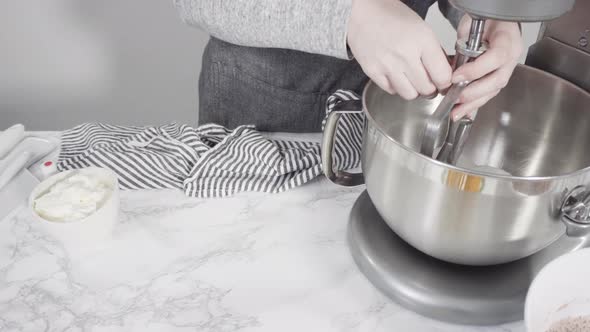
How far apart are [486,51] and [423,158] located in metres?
0.16

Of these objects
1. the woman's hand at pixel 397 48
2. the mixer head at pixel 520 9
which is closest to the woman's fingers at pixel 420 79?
the woman's hand at pixel 397 48

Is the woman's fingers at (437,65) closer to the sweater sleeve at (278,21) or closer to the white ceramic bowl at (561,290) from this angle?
the sweater sleeve at (278,21)

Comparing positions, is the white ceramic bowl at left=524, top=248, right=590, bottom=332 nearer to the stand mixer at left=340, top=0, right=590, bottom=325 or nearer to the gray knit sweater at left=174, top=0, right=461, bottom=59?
the stand mixer at left=340, top=0, right=590, bottom=325

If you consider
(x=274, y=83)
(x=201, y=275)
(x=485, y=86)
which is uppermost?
(x=485, y=86)

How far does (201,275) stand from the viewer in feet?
1.90

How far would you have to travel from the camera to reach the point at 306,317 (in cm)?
53

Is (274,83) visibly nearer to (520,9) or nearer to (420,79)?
(420,79)

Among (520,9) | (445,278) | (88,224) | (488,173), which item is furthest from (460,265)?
(88,224)

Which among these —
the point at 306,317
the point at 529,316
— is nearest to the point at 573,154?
the point at 529,316

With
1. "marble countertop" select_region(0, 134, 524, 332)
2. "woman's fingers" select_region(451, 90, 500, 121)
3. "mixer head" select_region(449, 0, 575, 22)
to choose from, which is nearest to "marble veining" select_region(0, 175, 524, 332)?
"marble countertop" select_region(0, 134, 524, 332)

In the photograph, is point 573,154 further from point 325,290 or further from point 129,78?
point 129,78

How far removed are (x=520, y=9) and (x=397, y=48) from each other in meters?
0.16

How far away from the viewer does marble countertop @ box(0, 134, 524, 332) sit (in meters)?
0.53

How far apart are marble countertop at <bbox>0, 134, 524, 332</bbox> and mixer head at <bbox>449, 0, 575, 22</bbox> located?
325 mm
